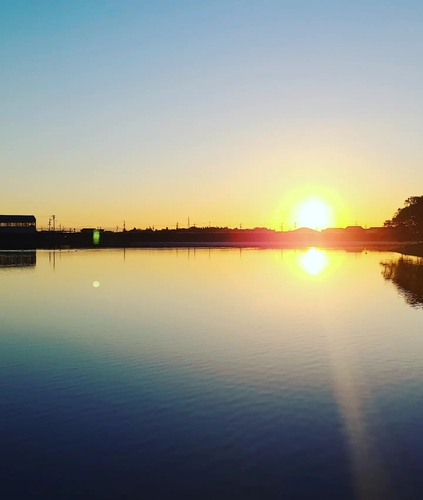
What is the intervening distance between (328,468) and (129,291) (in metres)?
36.0

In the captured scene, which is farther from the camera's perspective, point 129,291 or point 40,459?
point 129,291

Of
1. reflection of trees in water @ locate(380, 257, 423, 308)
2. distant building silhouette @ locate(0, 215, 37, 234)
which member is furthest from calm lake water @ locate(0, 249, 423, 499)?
distant building silhouette @ locate(0, 215, 37, 234)

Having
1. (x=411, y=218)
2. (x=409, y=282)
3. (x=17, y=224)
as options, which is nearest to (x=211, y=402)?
(x=409, y=282)

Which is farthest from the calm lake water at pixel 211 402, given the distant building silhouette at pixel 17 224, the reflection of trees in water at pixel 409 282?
the distant building silhouette at pixel 17 224

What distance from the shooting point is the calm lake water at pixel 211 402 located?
12148 millimetres

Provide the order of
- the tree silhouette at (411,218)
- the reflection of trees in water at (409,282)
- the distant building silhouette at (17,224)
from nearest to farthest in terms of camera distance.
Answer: the reflection of trees in water at (409,282) → the tree silhouette at (411,218) → the distant building silhouette at (17,224)

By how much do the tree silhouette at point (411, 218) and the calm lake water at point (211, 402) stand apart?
377 feet

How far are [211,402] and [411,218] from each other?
142069mm

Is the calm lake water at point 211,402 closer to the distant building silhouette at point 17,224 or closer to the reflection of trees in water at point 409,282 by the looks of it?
the reflection of trees in water at point 409,282

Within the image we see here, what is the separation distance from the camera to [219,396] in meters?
17.8

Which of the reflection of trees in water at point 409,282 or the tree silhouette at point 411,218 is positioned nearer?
the reflection of trees in water at point 409,282

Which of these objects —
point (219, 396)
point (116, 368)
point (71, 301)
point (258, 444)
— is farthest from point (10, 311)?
point (258, 444)

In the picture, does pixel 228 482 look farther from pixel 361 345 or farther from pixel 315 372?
pixel 361 345

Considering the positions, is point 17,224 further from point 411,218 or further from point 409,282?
point 409,282
